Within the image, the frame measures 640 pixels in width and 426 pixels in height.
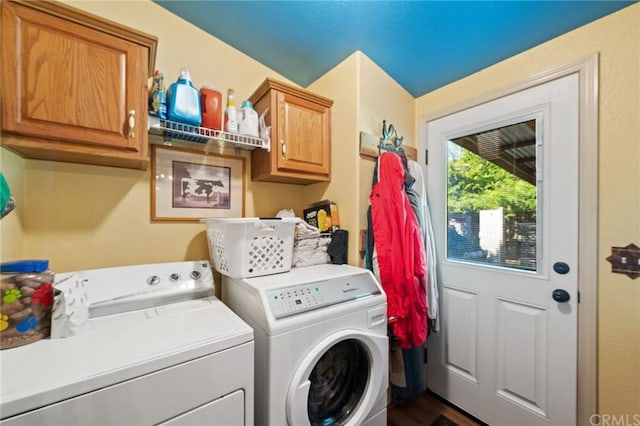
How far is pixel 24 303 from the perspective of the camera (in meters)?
0.75

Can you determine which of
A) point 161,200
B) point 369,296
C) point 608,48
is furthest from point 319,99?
point 608,48

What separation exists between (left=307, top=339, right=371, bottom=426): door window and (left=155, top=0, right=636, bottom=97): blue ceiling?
1.69 metres

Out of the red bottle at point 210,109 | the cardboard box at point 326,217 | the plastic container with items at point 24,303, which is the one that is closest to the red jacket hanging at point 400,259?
the cardboard box at point 326,217

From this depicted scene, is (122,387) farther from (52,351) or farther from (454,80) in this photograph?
(454,80)

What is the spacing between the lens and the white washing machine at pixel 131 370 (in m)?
0.58

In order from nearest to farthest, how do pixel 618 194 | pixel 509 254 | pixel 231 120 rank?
pixel 618 194 < pixel 231 120 < pixel 509 254

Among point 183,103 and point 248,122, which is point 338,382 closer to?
point 248,122

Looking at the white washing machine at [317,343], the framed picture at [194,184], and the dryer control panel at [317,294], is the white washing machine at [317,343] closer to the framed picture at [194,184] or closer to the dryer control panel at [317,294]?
the dryer control panel at [317,294]

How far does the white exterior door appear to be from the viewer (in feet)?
4.16

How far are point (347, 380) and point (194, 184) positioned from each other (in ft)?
4.54

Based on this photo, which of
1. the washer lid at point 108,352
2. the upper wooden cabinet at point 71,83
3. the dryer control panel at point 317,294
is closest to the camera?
the washer lid at point 108,352

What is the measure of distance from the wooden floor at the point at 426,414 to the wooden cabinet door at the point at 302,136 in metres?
1.66

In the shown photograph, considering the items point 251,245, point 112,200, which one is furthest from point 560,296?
point 112,200

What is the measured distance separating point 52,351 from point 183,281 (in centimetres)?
53
